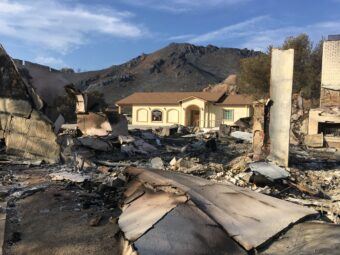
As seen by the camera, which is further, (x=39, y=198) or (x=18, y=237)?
(x=39, y=198)

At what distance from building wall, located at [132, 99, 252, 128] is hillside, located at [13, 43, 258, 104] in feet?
79.7

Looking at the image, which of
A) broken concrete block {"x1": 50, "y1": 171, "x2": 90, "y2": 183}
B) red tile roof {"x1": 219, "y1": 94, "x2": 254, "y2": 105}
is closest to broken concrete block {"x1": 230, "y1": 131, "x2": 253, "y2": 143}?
broken concrete block {"x1": 50, "y1": 171, "x2": 90, "y2": 183}

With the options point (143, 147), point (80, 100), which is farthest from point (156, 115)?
point (80, 100)

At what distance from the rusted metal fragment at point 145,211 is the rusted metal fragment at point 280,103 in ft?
24.4

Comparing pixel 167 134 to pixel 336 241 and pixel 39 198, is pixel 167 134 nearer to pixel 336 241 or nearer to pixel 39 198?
pixel 39 198

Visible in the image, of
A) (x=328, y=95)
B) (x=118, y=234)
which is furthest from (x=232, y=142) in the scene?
(x=118, y=234)

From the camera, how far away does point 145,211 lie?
17.6 feet

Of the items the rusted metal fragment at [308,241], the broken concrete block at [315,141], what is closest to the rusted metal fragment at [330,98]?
the broken concrete block at [315,141]

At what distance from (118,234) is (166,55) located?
93.7 metres

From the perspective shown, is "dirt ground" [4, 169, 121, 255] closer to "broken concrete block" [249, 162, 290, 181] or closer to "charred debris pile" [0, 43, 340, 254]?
"charred debris pile" [0, 43, 340, 254]

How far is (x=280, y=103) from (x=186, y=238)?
8.58 meters

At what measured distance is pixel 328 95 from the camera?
26.0 m

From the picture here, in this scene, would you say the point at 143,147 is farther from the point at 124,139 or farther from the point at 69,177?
the point at 69,177

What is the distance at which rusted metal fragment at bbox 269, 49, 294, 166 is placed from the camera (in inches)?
487
